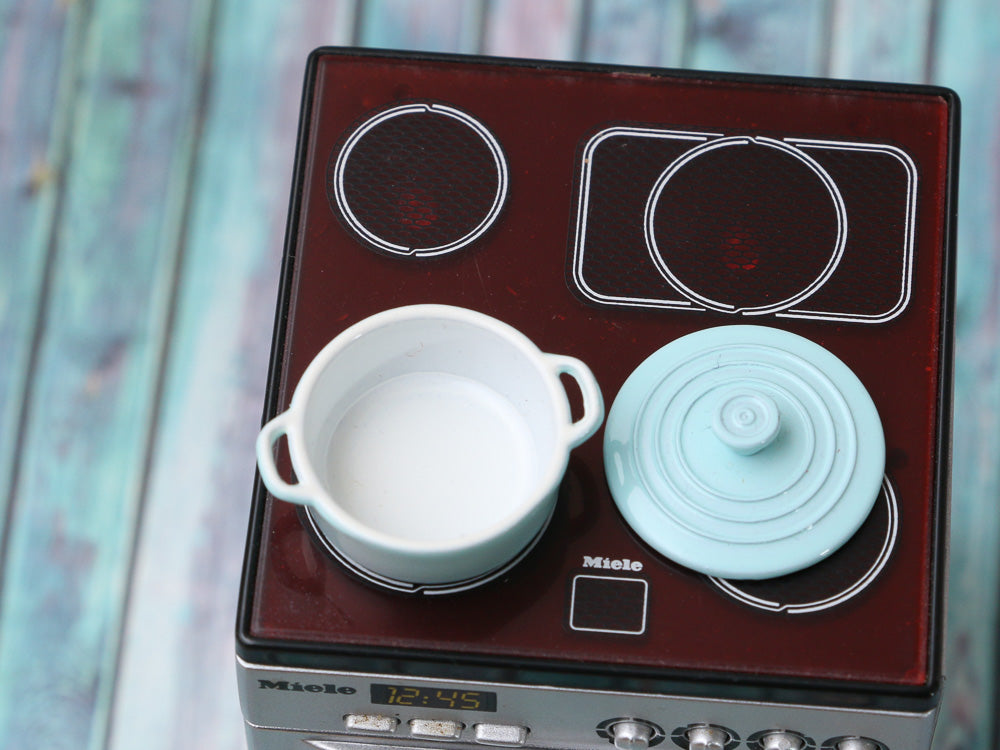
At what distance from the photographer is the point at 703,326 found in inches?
31.5

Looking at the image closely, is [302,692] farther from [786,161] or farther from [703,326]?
[786,161]

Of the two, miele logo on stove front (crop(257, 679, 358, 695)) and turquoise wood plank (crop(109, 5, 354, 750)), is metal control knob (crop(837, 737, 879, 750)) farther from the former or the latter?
turquoise wood plank (crop(109, 5, 354, 750))

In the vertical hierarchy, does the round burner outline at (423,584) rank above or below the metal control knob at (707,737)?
above

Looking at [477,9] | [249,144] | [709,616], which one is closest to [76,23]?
[249,144]

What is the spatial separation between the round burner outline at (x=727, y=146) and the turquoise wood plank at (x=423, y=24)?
517 millimetres

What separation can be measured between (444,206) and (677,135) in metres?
0.15

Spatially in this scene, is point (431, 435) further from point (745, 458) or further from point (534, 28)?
point (534, 28)

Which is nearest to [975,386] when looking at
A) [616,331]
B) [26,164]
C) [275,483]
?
[616,331]

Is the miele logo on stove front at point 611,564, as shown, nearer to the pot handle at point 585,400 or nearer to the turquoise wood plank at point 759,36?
the pot handle at point 585,400

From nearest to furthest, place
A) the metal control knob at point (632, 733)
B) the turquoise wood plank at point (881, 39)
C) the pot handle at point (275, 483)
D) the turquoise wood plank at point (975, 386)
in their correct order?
the pot handle at point (275, 483) < the metal control knob at point (632, 733) < the turquoise wood plank at point (975, 386) < the turquoise wood plank at point (881, 39)

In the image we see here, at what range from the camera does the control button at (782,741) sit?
767 mm

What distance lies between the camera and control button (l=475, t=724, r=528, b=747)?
790mm

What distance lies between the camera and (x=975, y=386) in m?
1.23

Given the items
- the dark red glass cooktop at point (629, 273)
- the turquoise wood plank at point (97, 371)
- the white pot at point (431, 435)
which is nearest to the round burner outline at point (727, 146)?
the dark red glass cooktop at point (629, 273)
